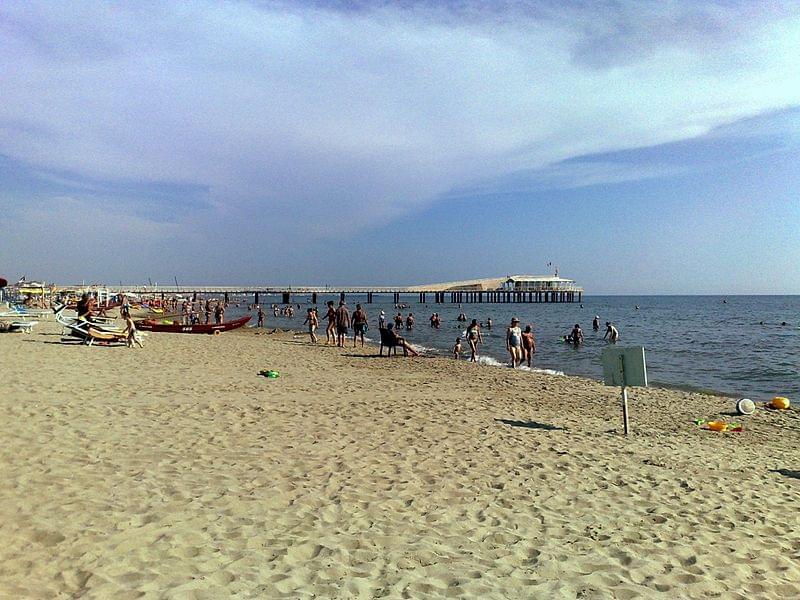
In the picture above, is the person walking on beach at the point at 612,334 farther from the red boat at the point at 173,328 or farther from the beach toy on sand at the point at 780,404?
the red boat at the point at 173,328

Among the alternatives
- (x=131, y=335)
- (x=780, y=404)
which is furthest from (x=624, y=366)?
(x=131, y=335)

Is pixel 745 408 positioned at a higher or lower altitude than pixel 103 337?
lower

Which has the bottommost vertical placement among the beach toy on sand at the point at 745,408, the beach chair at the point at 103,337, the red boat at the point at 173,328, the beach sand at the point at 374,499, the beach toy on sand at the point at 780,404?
the beach toy on sand at the point at 780,404

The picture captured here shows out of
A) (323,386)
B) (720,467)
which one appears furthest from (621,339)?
(720,467)

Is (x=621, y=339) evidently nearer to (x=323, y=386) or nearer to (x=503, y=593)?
(x=323, y=386)

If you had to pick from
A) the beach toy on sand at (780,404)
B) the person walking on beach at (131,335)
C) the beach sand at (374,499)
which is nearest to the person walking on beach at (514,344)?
the beach toy on sand at (780,404)

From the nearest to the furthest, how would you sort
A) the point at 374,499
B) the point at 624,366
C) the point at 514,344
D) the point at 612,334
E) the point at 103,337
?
the point at 374,499 < the point at 624,366 < the point at 103,337 < the point at 514,344 < the point at 612,334

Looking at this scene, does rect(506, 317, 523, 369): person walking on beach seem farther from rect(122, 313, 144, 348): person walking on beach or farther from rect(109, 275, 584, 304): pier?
rect(109, 275, 584, 304): pier

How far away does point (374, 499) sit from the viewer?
514 cm

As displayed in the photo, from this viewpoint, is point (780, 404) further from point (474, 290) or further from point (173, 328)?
point (474, 290)

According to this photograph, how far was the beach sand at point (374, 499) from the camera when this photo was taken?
3.70 meters

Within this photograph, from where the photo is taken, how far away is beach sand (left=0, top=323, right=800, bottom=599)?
3.70m

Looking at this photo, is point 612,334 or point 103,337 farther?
point 612,334

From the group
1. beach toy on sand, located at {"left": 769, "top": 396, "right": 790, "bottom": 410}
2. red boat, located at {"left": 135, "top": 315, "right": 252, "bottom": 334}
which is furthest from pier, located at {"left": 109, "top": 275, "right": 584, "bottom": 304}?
beach toy on sand, located at {"left": 769, "top": 396, "right": 790, "bottom": 410}
